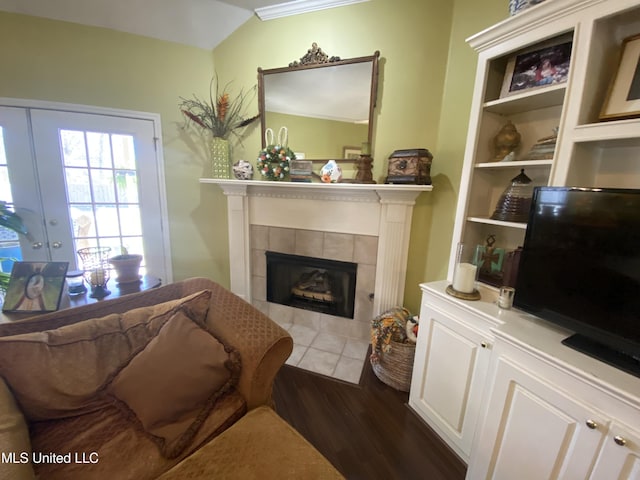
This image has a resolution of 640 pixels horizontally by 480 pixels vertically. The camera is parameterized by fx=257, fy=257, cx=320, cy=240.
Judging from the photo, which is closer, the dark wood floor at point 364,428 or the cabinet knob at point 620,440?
the cabinet knob at point 620,440

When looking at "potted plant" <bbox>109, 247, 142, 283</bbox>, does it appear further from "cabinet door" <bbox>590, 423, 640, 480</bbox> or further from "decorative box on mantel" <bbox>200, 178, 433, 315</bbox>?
"cabinet door" <bbox>590, 423, 640, 480</bbox>

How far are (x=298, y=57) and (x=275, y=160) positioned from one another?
0.91 meters

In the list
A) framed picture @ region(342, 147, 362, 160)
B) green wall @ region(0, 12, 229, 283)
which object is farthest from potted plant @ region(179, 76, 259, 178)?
framed picture @ region(342, 147, 362, 160)

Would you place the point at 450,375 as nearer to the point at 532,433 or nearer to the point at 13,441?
the point at 532,433

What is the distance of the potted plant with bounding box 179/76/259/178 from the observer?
8.16 ft

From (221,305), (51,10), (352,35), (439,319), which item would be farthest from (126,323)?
(51,10)

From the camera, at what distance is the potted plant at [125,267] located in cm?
173

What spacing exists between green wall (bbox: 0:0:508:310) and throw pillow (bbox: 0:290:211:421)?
175cm

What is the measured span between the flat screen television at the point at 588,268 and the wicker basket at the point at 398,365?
2.77ft

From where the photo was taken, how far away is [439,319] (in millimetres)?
1464

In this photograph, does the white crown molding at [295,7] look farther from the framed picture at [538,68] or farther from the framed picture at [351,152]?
the framed picture at [538,68]

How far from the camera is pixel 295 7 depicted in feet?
7.03

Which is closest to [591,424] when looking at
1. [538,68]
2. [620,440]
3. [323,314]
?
[620,440]

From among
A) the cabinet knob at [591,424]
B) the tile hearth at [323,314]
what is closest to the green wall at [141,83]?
the tile hearth at [323,314]
